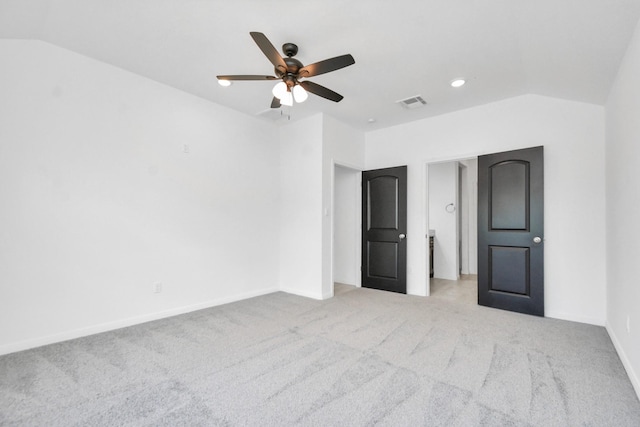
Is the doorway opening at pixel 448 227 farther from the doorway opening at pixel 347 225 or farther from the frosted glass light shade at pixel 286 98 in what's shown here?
the frosted glass light shade at pixel 286 98

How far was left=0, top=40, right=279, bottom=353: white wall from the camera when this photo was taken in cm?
267

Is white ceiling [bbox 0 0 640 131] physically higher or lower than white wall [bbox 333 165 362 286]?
higher

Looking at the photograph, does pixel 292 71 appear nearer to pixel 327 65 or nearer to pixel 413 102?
pixel 327 65

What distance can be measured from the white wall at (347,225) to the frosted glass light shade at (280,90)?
2825 millimetres

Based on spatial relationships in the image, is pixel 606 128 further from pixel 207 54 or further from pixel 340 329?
pixel 207 54

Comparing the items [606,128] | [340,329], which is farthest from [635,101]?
[340,329]

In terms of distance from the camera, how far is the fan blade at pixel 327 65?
2238mm

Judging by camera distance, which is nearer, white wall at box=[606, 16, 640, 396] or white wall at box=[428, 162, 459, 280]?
white wall at box=[606, 16, 640, 396]

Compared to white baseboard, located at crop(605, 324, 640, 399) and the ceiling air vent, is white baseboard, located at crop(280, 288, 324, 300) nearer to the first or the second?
the ceiling air vent

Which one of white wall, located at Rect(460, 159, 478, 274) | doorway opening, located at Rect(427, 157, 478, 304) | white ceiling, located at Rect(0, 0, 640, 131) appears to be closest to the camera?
white ceiling, located at Rect(0, 0, 640, 131)

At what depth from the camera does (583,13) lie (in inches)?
81.7

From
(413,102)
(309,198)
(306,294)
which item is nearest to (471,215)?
(413,102)

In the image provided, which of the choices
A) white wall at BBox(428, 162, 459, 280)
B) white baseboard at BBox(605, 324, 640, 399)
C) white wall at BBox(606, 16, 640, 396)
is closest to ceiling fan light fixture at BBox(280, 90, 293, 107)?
white wall at BBox(606, 16, 640, 396)

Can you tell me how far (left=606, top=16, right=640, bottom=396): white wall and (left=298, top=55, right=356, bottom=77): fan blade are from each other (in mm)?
1954
